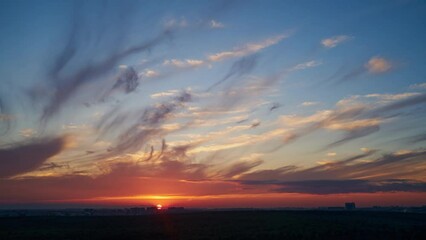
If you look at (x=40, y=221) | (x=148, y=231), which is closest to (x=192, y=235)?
(x=148, y=231)

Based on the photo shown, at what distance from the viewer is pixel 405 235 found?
62.3 m

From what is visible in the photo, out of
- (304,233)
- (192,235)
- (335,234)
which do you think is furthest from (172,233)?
(335,234)

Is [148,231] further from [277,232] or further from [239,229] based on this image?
[277,232]

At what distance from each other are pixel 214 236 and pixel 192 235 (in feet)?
12.9

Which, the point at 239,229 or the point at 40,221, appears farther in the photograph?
the point at 40,221

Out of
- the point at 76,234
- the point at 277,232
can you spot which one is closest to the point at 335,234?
the point at 277,232

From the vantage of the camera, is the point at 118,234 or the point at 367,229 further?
the point at 367,229

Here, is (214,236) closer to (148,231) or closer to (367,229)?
(148,231)

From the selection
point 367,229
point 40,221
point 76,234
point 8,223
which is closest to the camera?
point 76,234

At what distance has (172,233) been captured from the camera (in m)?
66.2

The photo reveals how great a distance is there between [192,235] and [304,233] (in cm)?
1808

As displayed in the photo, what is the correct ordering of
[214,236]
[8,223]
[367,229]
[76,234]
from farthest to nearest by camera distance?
[8,223] < [367,229] < [76,234] < [214,236]

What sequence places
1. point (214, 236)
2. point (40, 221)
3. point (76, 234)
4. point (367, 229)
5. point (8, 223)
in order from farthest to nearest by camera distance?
point (40, 221), point (8, 223), point (367, 229), point (76, 234), point (214, 236)

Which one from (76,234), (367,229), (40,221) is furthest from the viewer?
(40,221)
